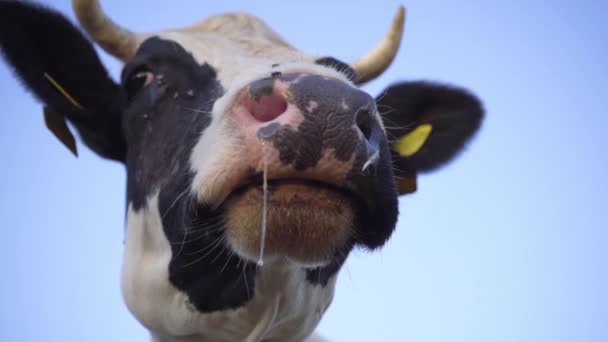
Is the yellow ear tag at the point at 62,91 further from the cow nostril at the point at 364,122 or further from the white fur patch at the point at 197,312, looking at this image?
the cow nostril at the point at 364,122

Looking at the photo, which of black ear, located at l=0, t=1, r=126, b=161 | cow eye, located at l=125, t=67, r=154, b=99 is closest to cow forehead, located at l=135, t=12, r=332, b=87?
cow eye, located at l=125, t=67, r=154, b=99

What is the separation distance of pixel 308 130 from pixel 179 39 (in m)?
1.51

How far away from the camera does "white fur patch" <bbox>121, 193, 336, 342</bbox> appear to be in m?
2.84

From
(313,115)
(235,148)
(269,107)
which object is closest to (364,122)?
(313,115)

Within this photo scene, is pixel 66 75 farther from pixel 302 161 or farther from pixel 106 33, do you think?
pixel 302 161

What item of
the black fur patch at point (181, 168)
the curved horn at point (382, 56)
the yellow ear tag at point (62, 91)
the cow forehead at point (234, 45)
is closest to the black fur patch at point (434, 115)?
the curved horn at point (382, 56)

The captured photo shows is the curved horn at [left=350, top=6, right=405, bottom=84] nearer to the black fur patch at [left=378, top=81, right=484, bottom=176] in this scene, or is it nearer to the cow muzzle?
the black fur patch at [left=378, top=81, right=484, bottom=176]

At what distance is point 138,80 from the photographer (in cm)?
318

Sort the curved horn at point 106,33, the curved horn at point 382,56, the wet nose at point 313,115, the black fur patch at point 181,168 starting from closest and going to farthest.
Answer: the wet nose at point 313,115 < the black fur patch at point 181,168 < the curved horn at point 106,33 < the curved horn at point 382,56

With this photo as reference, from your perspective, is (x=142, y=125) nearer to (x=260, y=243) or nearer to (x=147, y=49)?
(x=147, y=49)

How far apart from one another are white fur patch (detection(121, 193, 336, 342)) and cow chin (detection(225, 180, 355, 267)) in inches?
25.6

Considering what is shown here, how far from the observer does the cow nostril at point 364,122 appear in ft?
6.60

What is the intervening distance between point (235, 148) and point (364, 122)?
0.44 meters

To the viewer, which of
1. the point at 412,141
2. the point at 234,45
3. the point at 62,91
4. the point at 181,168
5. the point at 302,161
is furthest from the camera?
the point at 412,141
